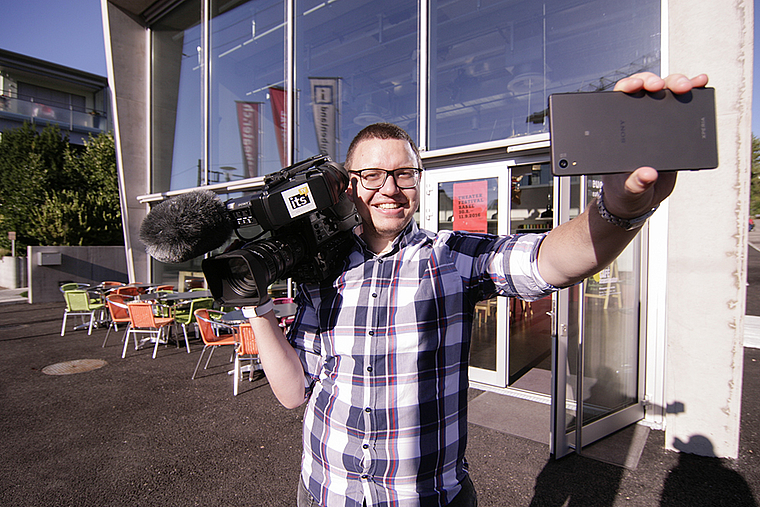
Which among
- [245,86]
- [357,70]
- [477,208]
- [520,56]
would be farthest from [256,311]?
[245,86]

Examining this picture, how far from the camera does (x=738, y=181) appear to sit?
9.09 feet

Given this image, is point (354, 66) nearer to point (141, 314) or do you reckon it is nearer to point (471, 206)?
point (471, 206)

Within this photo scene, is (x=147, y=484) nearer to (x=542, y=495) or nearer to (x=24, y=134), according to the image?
(x=542, y=495)

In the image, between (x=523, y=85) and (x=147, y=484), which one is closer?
(x=147, y=484)

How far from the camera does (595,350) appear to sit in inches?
128

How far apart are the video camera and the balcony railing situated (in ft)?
98.2

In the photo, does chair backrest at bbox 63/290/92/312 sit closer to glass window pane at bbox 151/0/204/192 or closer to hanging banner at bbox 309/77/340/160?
glass window pane at bbox 151/0/204/192

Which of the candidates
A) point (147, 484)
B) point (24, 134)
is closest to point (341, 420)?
point (147, 484)

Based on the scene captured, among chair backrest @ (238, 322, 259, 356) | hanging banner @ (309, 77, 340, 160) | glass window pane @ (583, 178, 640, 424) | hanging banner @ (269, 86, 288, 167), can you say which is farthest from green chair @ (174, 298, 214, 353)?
glass window pane @ (583, 178, 640, 424)

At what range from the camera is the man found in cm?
101

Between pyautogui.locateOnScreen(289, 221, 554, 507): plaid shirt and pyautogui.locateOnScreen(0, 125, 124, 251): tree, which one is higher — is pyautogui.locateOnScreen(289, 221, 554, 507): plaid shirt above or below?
below

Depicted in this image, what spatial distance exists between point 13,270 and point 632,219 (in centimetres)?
1875

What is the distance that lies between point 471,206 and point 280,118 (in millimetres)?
4717

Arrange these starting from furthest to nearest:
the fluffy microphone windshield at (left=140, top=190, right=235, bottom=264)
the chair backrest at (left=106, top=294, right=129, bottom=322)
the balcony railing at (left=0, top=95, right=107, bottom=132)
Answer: the balcony railing at (left=0, top=95, right=107, bottom=132) < the chair backrest at (left=106, top=294, right=129, bottom=322) < the fluffy microphone windshield at (left=140, top=190, right=235, bottom=264)
